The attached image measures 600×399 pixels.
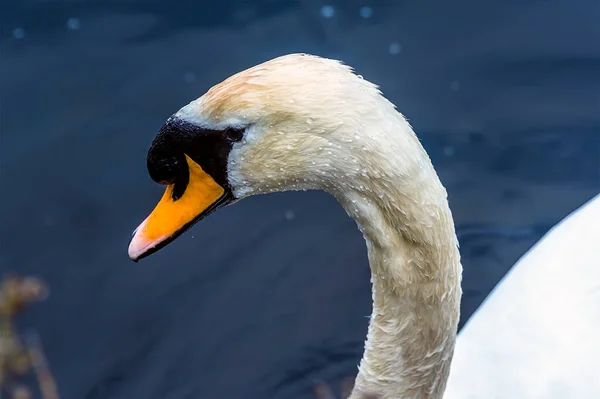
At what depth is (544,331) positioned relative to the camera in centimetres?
399

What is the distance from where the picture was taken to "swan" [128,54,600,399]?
96.3 inches

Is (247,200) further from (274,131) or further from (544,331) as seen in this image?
(274,131)

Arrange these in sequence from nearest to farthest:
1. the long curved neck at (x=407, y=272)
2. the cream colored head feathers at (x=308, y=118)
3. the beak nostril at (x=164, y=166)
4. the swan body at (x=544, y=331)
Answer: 1. the cream colored head feathers at (x=308, y=118)
2. the long curved neck at (x=407, y=272)
3. the beak nostril at (x=164, y=166)
4. the swan body at (x=544, y=331)

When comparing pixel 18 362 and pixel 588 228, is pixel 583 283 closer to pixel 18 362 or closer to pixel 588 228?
pixel 588 228

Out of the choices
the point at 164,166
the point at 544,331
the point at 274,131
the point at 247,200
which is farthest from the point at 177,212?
the point at 247,200

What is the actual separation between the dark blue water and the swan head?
249 cm

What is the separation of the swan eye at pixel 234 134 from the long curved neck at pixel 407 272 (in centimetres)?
33

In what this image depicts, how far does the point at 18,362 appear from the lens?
153 centimetres

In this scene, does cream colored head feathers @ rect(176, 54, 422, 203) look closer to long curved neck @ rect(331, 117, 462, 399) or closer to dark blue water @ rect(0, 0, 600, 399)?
long curved neck @ rect(331, 117, 462, 399)

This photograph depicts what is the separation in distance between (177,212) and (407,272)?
77 centimetres

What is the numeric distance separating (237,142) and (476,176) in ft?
11.7

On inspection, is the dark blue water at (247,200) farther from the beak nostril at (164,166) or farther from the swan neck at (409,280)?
the beak nostril at (164,166)

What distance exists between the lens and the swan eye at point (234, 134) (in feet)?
8.47

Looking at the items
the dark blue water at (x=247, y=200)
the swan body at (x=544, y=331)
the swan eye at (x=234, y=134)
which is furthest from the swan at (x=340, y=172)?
the dark blue water at (x=247, y=200)
